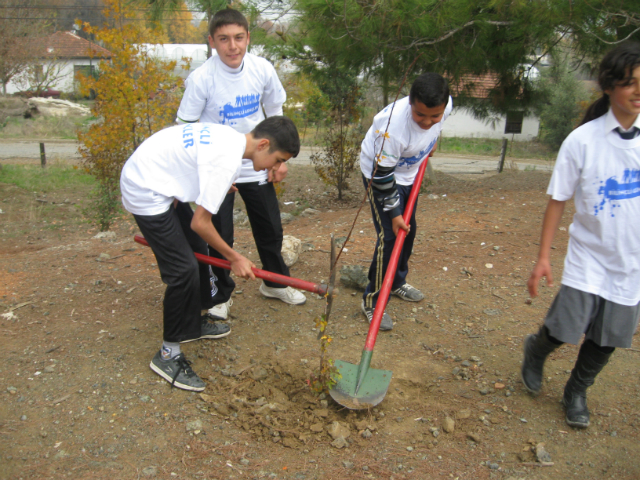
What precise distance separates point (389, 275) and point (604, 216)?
110 cm

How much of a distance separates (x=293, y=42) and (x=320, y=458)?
576cm

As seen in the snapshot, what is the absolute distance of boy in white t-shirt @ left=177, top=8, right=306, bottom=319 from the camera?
9.35 ft

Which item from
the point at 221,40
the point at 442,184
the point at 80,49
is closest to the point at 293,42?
the point at 442,184

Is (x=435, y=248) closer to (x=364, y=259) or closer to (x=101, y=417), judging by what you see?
(x=364, y=259)

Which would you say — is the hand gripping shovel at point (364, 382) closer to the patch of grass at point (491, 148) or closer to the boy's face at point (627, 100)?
the boy's face at point (627, 100)

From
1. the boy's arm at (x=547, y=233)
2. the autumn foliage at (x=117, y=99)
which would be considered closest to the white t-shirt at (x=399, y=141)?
the boy's arm at (x=547, y=233)

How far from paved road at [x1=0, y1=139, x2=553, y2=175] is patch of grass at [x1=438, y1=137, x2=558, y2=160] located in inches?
67.2

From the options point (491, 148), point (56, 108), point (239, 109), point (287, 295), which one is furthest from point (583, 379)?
point (56, 108)

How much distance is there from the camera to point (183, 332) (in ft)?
8.40

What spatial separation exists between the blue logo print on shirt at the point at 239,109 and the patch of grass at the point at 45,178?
631 cm

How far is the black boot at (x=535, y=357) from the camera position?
7.60 feet

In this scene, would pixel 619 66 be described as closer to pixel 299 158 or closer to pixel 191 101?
pixel 191 101

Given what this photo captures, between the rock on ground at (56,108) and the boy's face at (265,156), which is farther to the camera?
the rock on ground at (56,108)

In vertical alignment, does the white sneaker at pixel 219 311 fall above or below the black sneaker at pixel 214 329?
above
